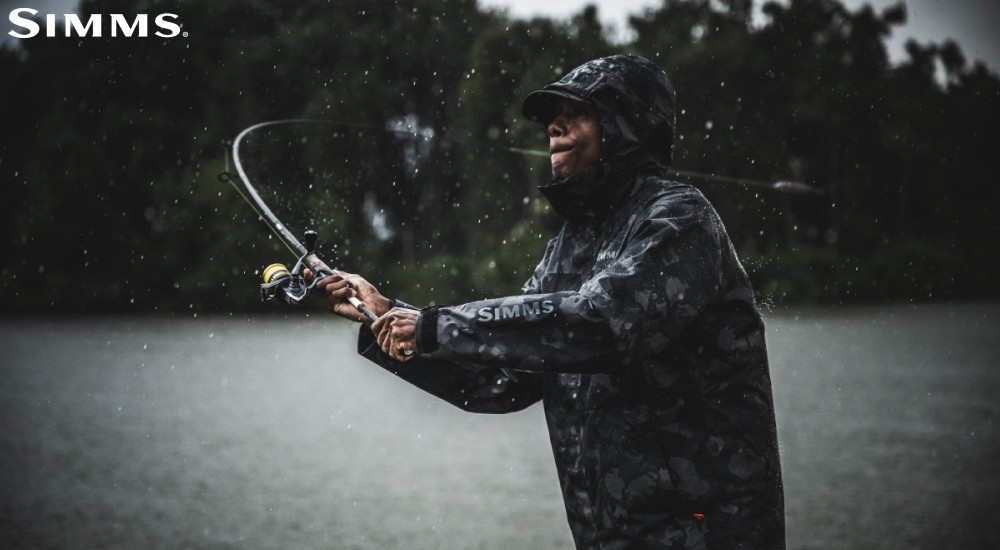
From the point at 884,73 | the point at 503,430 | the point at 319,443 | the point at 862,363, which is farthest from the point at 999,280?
the point at 319,443

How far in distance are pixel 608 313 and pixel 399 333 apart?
460 millimetres

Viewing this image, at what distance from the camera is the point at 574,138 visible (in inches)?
93.0

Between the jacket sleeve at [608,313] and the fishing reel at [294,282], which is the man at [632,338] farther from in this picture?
the fishing reel at [294,282]

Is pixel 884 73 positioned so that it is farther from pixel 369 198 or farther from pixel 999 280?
pixel 369 198

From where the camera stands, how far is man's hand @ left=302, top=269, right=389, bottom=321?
7.75ft

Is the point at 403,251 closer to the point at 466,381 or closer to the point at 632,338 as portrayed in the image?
the point at 466,381

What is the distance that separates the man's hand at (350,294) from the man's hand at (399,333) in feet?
0.74

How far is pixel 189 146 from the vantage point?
3288cm

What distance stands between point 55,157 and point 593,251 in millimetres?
31882

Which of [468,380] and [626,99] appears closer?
[626,99]


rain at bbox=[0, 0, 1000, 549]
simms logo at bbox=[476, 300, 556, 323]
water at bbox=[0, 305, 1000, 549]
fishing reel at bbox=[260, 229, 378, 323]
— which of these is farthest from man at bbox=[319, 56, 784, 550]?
water at bbox=[0, 305, 1000, 549]

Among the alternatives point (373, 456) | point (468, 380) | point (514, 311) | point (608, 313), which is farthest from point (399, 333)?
point (373, 456)

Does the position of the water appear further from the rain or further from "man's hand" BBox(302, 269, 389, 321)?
"man's hand" BBox(302, 269, 389, 321)

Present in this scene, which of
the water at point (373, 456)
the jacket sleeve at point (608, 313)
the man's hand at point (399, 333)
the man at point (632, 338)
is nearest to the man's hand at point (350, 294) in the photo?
the man at point (632, 338)
